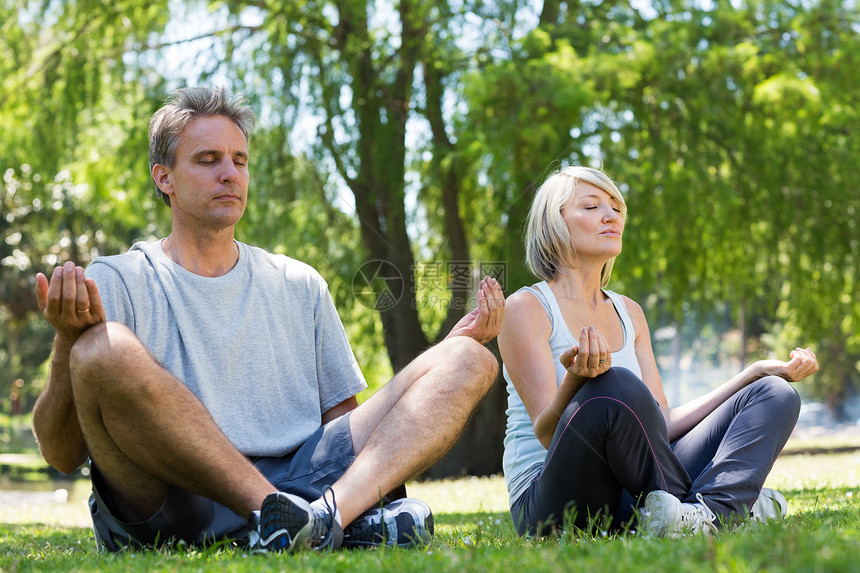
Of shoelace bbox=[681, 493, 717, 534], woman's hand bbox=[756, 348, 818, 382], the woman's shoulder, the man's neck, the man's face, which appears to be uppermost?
the man's face

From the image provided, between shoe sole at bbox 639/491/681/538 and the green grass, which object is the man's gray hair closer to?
the green grass

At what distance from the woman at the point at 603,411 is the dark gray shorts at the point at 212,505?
69cm

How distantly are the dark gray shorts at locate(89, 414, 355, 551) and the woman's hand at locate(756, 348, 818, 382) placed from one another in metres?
1.59

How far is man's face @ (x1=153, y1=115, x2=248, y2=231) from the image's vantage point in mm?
3271

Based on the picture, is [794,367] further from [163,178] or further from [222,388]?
[163,178]

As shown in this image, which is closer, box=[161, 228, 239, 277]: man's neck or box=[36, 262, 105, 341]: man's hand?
box=[36, 262, 105, 341]: man's hand

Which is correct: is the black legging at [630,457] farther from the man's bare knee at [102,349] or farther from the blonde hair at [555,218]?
the man's bare knee at [102,349]

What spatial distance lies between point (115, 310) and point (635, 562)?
1.88 meters

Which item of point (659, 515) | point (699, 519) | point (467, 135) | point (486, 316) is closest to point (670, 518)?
point (659, 515)

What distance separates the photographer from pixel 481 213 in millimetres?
11125

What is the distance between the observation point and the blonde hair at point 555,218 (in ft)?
11.7

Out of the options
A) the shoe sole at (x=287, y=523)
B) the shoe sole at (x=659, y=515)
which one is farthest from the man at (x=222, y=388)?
the shoe sole at (x=659, y=515)

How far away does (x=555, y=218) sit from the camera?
358 cm

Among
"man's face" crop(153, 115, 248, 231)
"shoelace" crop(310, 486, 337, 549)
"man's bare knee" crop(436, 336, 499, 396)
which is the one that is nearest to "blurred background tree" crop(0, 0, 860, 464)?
"man's face" crop(153, 115, 248, 231)
